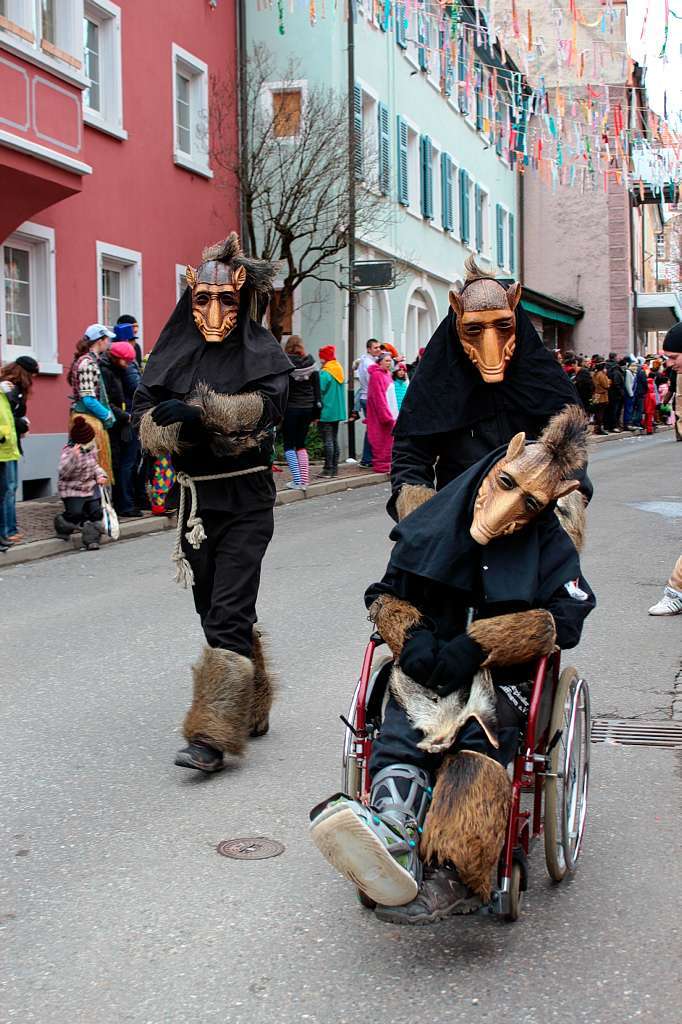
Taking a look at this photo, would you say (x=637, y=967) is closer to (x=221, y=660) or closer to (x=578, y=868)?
(x=578, y=868)

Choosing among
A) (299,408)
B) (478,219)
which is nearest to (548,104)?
(478,219)

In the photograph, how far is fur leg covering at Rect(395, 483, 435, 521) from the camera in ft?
13.4

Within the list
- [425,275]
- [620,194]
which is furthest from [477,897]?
[620,194]

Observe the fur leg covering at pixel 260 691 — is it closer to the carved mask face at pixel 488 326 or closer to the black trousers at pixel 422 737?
the carved mask face at pixel 488 326

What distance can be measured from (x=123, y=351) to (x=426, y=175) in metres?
19.2

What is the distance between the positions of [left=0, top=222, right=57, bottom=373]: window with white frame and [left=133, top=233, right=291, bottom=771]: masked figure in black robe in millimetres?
11607

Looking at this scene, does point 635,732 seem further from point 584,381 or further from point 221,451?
point 584,381

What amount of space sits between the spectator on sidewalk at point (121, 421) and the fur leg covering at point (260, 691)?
708 centimetres

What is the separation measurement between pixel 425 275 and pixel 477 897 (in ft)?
92.0

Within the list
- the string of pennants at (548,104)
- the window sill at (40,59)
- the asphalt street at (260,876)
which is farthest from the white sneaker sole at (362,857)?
the string of pennants at (548,104)

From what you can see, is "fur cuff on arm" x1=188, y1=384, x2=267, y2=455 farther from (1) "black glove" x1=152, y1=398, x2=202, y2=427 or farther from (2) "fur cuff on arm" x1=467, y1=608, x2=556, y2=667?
(2) "fur cuff on arm" x1=467, y1=608, x2=556, y2=667

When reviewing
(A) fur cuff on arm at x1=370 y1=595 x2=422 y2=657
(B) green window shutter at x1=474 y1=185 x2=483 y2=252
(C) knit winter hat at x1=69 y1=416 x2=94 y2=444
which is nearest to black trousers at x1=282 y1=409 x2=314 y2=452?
(C) knit winter hat at x1=69 y1=416 x2=94 y2=444

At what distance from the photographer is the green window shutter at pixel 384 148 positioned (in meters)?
26.5

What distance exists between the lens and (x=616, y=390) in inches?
1246
